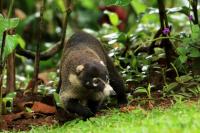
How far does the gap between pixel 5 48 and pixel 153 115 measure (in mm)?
1532

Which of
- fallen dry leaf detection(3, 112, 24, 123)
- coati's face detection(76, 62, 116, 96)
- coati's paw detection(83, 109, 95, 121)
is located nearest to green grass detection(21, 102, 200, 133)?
coati's paw detection(83, 109, 95, 121)

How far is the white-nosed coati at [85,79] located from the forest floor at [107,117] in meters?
0.15

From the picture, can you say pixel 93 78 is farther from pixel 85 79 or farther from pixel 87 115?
pixel 87 115

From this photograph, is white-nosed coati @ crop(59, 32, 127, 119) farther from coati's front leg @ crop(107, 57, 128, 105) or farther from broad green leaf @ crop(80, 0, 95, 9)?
broad green leaf @ crop(80, 0, 95, 9)

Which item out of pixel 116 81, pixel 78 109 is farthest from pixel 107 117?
pixel 116 81

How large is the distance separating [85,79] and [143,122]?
1238 mm

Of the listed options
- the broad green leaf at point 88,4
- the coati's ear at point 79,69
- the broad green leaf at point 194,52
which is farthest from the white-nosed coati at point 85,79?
the broad green leaf at point 88,4

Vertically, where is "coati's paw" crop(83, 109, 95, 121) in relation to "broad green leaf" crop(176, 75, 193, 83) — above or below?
below

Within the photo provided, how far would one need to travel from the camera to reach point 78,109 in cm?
581

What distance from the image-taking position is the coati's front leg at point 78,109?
5.71 metres

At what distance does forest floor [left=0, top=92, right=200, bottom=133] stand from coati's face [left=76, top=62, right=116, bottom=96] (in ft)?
0.91

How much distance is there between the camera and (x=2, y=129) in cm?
577

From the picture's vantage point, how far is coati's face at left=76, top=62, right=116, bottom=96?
5.71m

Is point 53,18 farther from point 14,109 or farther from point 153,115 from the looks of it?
point 153,115
